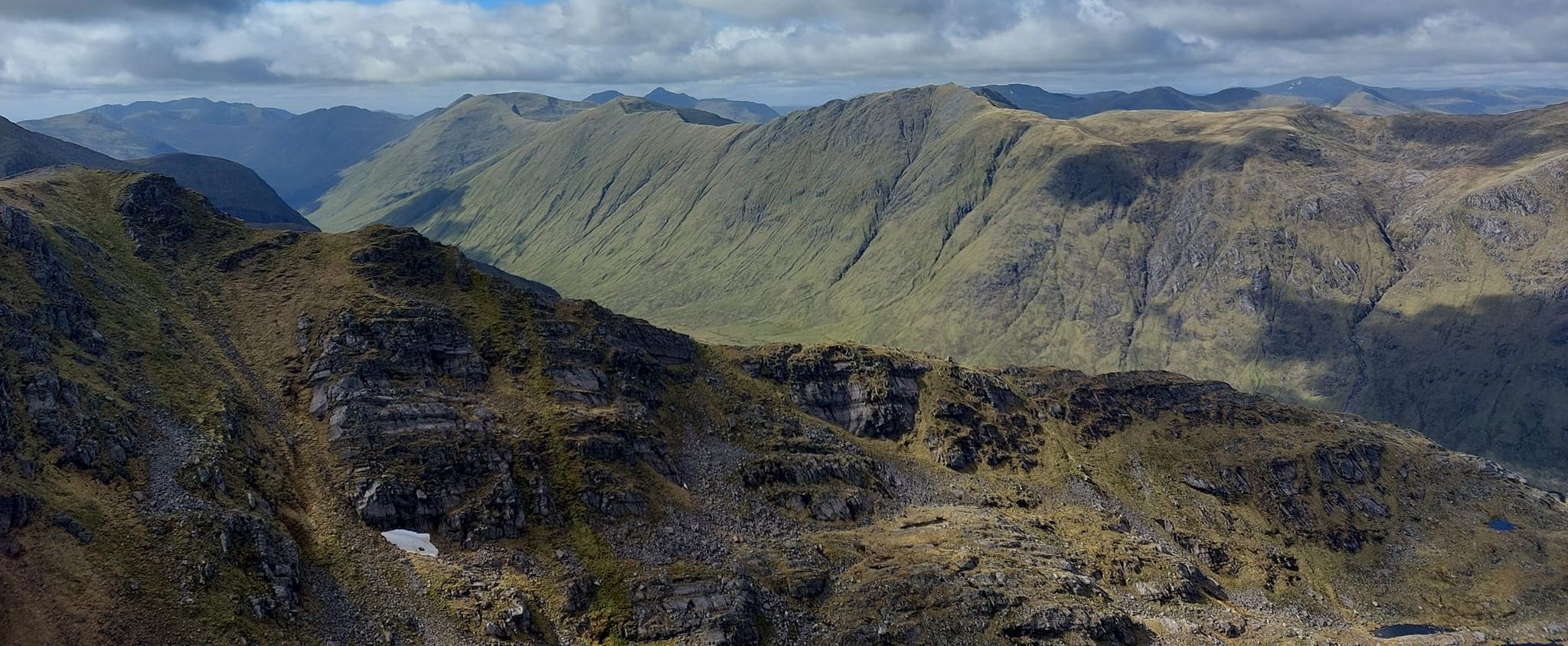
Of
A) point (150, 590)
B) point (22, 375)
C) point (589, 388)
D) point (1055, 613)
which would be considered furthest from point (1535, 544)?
point (22, 375)

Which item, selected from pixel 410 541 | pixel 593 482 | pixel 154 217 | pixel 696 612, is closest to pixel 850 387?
pixel 593 482

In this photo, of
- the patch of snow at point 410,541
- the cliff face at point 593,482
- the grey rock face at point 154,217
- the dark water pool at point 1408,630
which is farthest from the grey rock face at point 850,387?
the grey rock face at point 154,217

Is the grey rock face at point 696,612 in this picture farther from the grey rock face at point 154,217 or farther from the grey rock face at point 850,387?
the grey rock face at point 154,217

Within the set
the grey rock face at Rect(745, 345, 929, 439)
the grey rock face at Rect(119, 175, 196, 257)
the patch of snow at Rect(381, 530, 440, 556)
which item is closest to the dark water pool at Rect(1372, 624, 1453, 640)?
the grey rock face at Rect(745, 345, 929, 439)

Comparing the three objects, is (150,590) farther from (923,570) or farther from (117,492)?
(923,570)

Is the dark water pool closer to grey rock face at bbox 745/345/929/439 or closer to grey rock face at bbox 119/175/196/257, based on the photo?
grey rock face at bbox 745/345/929/439
